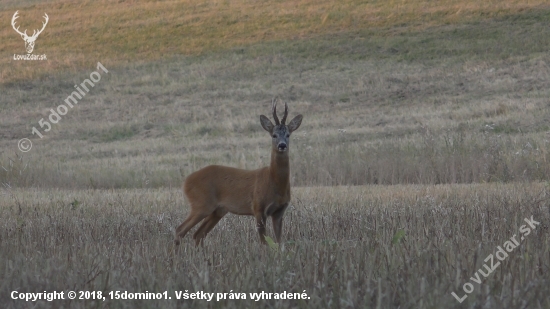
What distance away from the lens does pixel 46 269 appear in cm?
580

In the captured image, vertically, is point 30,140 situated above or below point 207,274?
above

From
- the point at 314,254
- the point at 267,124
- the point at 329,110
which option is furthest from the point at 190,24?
the point at 314,254

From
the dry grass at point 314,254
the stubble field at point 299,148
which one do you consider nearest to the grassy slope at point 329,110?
the stubble field at point 299,148

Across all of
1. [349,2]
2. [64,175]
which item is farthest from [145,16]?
[64,175]

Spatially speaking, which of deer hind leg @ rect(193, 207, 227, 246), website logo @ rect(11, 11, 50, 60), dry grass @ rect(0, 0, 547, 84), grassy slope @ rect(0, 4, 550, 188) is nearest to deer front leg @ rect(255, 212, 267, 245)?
deer hind leg @ rect(193, 207, 227, 246)

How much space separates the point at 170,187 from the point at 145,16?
123ft

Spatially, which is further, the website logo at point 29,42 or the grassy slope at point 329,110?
the website logo at point 29,42

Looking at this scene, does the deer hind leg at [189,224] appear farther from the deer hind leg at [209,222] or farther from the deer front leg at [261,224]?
the deer front leg at [261,224]

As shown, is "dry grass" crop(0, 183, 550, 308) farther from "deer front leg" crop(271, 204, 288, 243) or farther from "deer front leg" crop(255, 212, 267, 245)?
"deer front leg" crop(271, 204, 288, 243)

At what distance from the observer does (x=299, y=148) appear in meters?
17.6

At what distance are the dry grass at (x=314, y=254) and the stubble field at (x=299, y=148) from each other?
0.03 meters

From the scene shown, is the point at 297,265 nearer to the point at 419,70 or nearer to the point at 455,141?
the point at 455,141

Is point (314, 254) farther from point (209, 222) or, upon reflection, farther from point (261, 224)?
point (209, 222)

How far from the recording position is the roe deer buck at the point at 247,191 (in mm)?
8297
